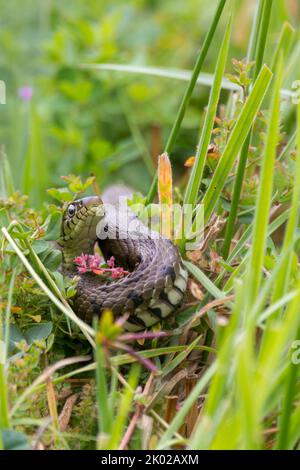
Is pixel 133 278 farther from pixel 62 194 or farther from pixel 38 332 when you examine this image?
pixel 62 194

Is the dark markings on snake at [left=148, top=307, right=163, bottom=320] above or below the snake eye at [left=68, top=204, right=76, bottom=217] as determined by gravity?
below

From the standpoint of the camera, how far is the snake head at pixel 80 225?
268cm

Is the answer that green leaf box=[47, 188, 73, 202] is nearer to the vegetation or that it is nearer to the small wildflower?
the vegetation

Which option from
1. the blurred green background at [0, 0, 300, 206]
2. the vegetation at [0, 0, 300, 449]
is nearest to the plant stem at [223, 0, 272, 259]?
the vegetation at [0, 0, 300, 449]

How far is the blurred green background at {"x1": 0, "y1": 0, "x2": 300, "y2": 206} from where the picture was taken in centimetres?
481

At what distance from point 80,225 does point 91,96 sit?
2.76 meters

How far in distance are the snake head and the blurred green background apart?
3.88ft

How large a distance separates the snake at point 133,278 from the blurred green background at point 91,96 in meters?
1.29

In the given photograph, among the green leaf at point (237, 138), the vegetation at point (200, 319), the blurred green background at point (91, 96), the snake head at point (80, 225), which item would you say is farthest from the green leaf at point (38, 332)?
the blurred green background at point (91, 96)

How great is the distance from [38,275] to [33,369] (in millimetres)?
311

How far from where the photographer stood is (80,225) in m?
2.71

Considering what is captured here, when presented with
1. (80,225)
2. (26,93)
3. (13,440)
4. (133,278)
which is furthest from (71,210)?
(26,93)

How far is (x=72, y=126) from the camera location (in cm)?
514
